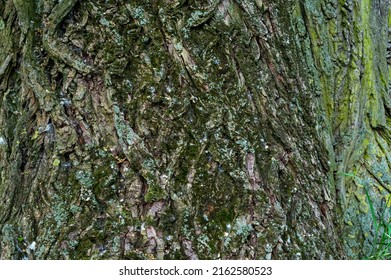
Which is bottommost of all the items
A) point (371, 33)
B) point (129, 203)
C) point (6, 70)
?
point (129, 203)

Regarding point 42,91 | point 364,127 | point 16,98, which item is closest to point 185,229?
point 42,91

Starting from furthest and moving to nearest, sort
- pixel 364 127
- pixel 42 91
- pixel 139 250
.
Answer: pixel 364 127, pixel 42 91, pixel 139 250

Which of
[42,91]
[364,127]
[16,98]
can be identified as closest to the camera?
[42,91]

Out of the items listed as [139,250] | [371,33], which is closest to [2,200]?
[139,250]

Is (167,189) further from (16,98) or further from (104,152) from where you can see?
(16,98)

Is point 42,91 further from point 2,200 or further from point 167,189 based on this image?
point 167,189

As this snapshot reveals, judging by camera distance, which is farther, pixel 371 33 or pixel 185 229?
pixel 371 33

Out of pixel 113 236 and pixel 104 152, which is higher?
pixel 104 152
